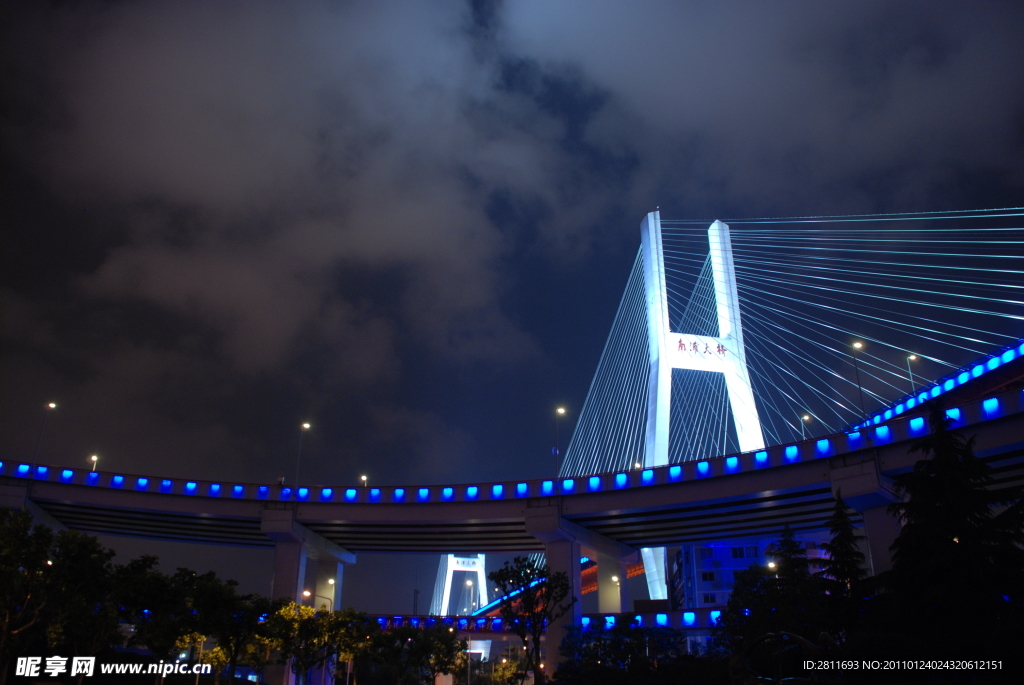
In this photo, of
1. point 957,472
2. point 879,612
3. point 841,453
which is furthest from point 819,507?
point 957,472

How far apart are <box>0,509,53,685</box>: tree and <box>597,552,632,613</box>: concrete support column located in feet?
105

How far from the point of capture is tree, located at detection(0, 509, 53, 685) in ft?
74.1

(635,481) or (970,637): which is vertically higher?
(635,481)

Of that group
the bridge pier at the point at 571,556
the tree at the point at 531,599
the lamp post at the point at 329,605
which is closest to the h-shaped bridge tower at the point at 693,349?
the bridge pier at the point at 571,556

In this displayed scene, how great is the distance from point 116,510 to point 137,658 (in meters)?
13.5

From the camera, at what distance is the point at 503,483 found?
1774 inches

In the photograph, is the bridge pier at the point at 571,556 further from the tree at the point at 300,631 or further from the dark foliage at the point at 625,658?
the tree at the point at 300,631

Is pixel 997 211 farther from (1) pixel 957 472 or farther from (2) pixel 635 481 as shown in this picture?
(2) pixel 635 481

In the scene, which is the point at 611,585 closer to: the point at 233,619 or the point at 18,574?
the point at 233,619

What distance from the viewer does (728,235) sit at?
152 ft

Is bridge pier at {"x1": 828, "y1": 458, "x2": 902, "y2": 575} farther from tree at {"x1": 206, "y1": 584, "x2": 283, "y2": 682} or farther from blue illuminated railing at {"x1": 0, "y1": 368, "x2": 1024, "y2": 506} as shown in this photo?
tree at {"x1": 206, "y1": 584, "x2": 283, "y2": 682}

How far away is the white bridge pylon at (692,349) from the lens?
41.6 meters

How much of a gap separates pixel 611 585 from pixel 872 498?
62.8ft

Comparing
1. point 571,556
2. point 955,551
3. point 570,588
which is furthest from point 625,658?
point 955,551
